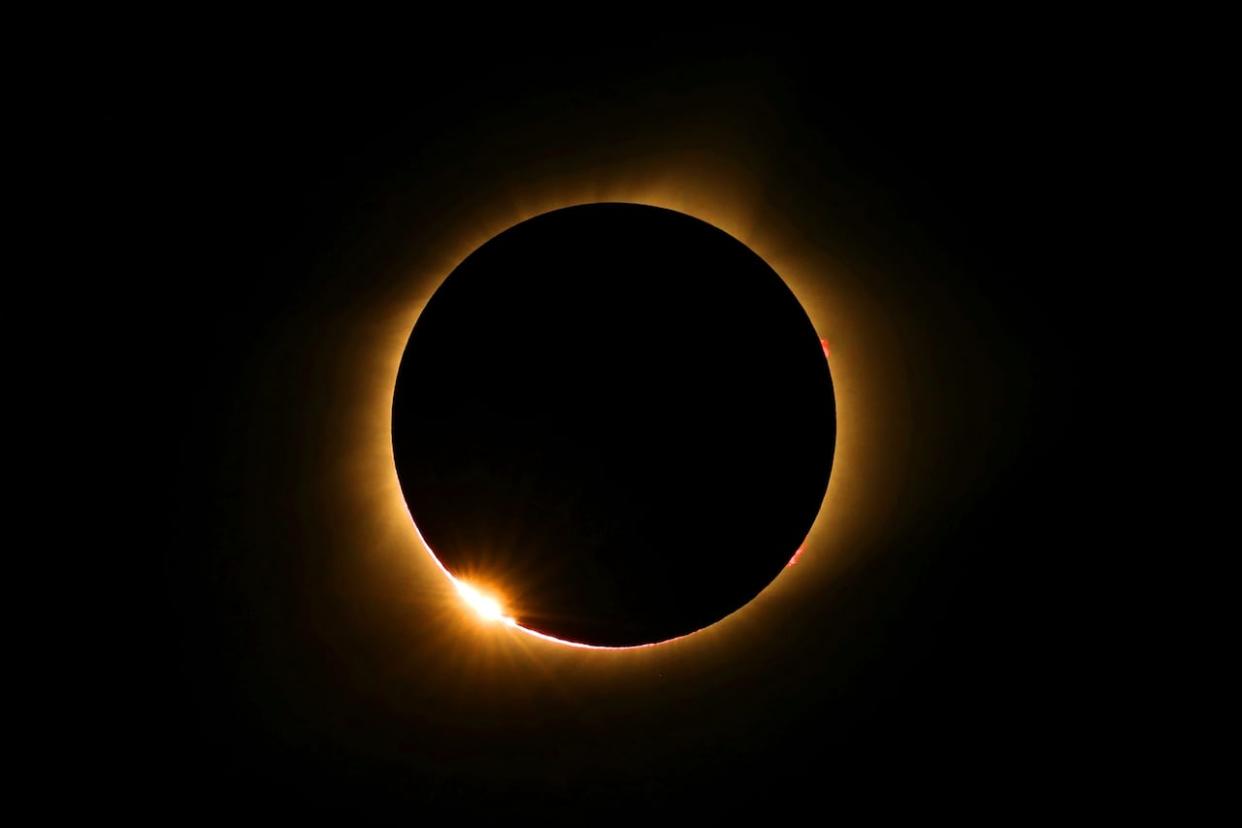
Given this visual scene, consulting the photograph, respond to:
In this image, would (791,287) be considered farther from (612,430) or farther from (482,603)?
(482,603)

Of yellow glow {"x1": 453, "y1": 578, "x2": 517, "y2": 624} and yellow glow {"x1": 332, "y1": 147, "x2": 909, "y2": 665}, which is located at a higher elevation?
yellow glow {"x1": 332, "y1": 147, "x2": 909, "y2": 665}

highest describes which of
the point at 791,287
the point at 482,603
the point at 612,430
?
the point at 791,287

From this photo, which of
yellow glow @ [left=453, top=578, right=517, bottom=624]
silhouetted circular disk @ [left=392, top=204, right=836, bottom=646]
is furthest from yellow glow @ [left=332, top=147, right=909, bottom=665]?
silhouetted circular disk @ [left=392, top=204, right=836, bottom=646]

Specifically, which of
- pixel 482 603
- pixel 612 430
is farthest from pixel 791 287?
pixel 482 603

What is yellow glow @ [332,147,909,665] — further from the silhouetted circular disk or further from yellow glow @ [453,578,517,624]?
the silhouetted circular disk

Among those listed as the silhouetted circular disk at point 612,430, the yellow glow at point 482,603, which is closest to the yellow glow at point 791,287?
the yellow glow at point 482,603

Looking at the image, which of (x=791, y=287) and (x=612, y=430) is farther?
(x=791, y=287)
